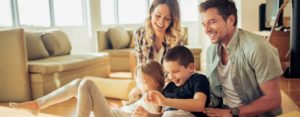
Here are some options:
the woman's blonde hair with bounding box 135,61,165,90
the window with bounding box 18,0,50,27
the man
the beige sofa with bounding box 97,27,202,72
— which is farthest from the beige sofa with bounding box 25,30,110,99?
the man

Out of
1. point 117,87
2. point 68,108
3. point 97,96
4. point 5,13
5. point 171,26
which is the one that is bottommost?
point 68,108

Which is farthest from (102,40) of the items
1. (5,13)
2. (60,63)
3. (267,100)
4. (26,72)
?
(267,100)

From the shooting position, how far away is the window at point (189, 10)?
812cm

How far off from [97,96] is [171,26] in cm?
67

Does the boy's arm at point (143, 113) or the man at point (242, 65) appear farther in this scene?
the boy's arm at point (143, 113)

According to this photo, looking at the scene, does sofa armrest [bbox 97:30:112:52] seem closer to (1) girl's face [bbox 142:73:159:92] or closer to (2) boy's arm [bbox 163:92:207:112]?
(1) girl's face [bbox 142:73:159:92]

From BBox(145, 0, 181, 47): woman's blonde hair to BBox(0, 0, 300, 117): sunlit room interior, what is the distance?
0.16m

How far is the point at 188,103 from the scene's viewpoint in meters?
1.42

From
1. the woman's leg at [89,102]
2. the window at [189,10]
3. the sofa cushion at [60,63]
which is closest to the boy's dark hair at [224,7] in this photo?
the woman's leg at [89,102]

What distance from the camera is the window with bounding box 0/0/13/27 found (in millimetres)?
5645

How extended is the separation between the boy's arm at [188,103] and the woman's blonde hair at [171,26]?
0.82m

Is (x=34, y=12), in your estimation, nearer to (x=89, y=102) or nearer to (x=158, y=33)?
(x=158, y=33)

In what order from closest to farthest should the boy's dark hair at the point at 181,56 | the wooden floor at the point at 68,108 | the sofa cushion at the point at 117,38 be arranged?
the boy's dark hair at the point at 181,56
the wooden floor at the point at 68,108
the sofa cushion at the point at 117,38

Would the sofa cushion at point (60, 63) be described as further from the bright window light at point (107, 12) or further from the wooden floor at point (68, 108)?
the bright window light at point (107, 12)
